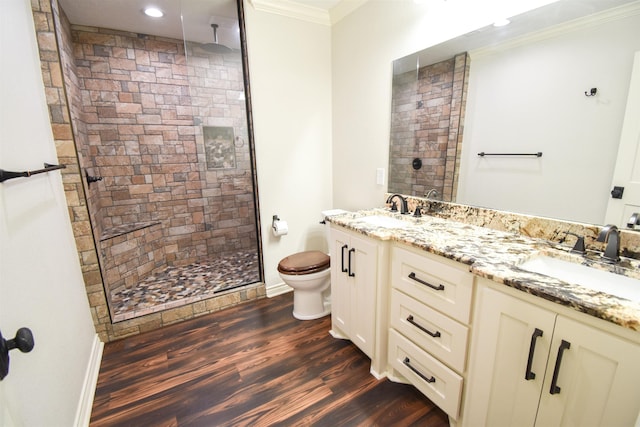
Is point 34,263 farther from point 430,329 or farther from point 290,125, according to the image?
point 290,125

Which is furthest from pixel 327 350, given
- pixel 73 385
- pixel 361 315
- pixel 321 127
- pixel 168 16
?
pixel 168 16

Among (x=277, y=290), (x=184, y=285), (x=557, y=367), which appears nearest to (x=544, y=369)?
(x=557, y=367)

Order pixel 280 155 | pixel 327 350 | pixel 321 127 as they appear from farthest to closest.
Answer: pixel 321 127, pixel 280 155, pixel 327 350

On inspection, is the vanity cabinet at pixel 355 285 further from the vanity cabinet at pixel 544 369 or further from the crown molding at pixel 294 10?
the crown molding at pixel 294 10

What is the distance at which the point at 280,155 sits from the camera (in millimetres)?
2463

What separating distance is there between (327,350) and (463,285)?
1.13 metres

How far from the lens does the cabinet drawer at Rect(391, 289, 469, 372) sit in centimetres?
119

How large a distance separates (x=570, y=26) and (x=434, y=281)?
1.27 metres

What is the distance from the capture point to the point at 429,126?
186cm

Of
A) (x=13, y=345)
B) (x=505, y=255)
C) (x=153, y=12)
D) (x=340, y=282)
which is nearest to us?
(x=13, y=345)

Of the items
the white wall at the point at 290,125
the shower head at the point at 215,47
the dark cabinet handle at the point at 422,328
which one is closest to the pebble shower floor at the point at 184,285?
the white wall at the point at 290,125

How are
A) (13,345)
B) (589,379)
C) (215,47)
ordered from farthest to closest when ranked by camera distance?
(215,47) → (589,379) → (13,345)

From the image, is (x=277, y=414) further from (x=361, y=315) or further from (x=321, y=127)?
(x=321, y=127)

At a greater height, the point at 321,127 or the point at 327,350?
the point at 321,127
